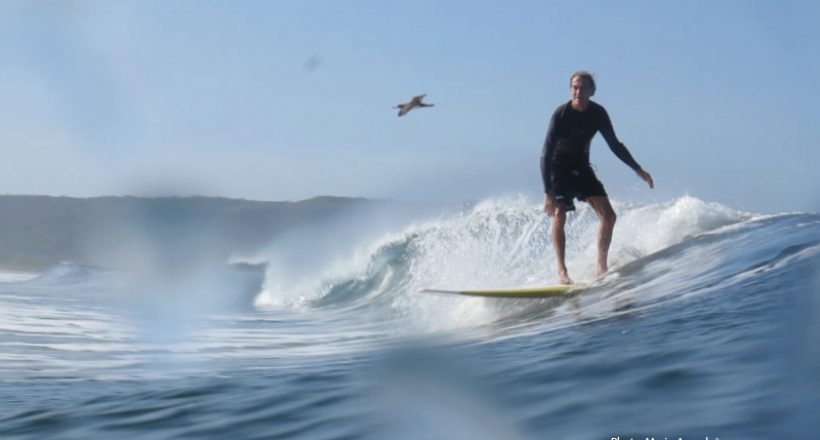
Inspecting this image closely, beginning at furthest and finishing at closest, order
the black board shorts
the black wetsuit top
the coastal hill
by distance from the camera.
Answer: the coastal hill, the black board shorts, the black wetsuit top

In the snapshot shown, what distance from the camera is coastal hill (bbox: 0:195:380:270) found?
1889 inches

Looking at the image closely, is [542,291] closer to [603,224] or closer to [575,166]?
[603,224]

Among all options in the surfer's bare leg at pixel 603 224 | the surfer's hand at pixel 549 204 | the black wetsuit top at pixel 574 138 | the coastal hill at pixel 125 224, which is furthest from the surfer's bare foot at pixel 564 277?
the coastal hill at pixel 125 224

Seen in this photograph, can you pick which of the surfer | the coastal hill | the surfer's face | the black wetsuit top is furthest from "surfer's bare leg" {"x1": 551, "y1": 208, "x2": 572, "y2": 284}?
the coastal hill

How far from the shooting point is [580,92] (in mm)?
6832

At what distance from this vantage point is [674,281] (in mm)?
6203

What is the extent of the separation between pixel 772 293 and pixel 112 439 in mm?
3094

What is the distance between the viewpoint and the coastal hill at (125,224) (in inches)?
1889

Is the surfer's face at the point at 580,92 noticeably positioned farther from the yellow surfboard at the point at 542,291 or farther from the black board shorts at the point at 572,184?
the yellow surfboard at the point at 542,291

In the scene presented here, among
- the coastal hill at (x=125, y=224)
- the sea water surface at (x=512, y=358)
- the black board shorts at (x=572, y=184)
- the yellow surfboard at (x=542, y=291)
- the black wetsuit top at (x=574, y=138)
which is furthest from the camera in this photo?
the coastal hill at (x=125, y=224)

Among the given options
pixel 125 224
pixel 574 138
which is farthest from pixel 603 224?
pixel 125 224

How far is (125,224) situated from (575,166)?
56.6 m

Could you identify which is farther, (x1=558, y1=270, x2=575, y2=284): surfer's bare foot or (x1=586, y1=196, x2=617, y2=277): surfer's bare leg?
(x1=586, y1=196, x2=617, y2=277): surfer's bare leg

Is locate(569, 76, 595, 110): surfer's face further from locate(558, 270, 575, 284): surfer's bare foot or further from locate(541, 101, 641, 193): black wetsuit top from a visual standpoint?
locate(558, 270, 575, 284): surfer's bare foot
